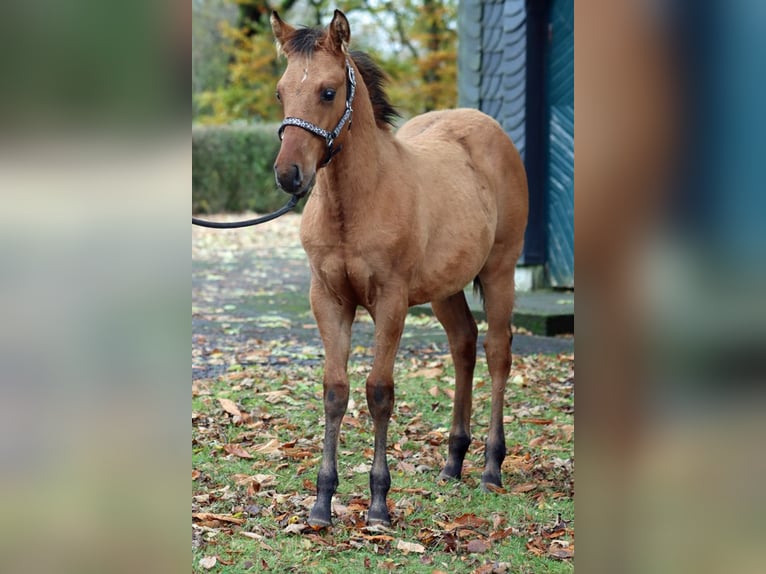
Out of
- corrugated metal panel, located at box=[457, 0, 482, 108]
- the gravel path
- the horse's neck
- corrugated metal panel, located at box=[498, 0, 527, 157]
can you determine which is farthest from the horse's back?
corrugated metal panel, located at box=[457, 0, 482, 108]

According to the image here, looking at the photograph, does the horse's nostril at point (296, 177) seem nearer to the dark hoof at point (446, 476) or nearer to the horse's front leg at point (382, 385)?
the horse's front leg at point (382, 385)

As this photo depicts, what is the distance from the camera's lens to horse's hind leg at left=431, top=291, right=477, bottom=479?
205 inches

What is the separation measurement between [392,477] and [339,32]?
2.51 metres

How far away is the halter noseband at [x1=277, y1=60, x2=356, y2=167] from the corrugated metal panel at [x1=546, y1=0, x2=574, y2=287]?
6123 millimetres

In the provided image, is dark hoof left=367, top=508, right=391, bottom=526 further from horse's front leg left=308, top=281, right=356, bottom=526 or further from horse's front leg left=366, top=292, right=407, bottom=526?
horse's front leg left=308, top=281, right=356, bottom=526

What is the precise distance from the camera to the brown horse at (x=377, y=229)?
3945 mm

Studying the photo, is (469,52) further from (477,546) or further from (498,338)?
(477,546)
